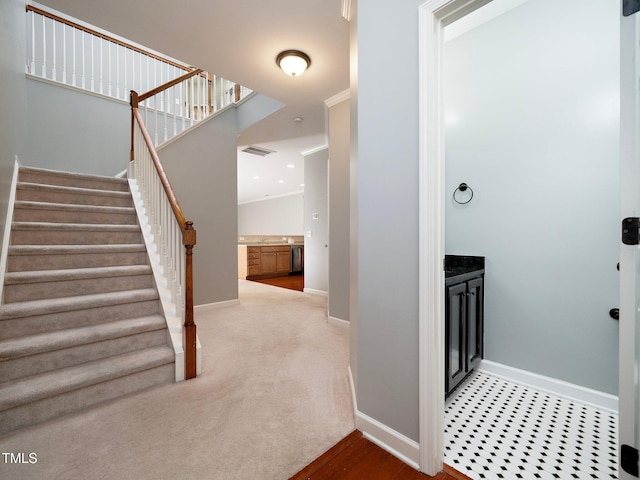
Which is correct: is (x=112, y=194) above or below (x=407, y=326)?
above

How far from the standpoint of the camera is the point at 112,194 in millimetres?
3039

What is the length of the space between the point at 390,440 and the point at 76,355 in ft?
6.56

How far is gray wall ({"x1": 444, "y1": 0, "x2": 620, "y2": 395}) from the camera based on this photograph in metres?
1.77

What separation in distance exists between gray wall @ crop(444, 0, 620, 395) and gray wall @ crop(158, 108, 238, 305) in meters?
3.06

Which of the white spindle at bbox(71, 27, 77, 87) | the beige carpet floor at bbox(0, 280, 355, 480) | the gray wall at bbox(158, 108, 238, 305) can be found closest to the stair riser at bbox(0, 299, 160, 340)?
the beige carpet floor at bbox(0, 280, 355, 480)

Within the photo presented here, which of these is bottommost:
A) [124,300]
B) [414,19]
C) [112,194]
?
[124,300]

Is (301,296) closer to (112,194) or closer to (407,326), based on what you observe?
(112,194)

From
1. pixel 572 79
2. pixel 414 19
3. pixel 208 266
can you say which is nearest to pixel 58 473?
pixel 414 19

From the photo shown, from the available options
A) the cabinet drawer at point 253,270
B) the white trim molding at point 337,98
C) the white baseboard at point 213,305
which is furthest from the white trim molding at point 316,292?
the white trim molding at point 337,98

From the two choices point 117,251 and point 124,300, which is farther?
point 117,251

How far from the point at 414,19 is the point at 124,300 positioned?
102 inches

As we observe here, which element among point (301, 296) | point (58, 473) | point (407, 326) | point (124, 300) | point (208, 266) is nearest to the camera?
point (58, 473)

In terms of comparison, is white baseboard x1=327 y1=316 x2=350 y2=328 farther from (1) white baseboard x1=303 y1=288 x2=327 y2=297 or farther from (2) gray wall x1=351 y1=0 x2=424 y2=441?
(2) gray wall x1=351 y1=0 x2=424 y2=441

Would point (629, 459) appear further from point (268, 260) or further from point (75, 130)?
point (268, 260)
